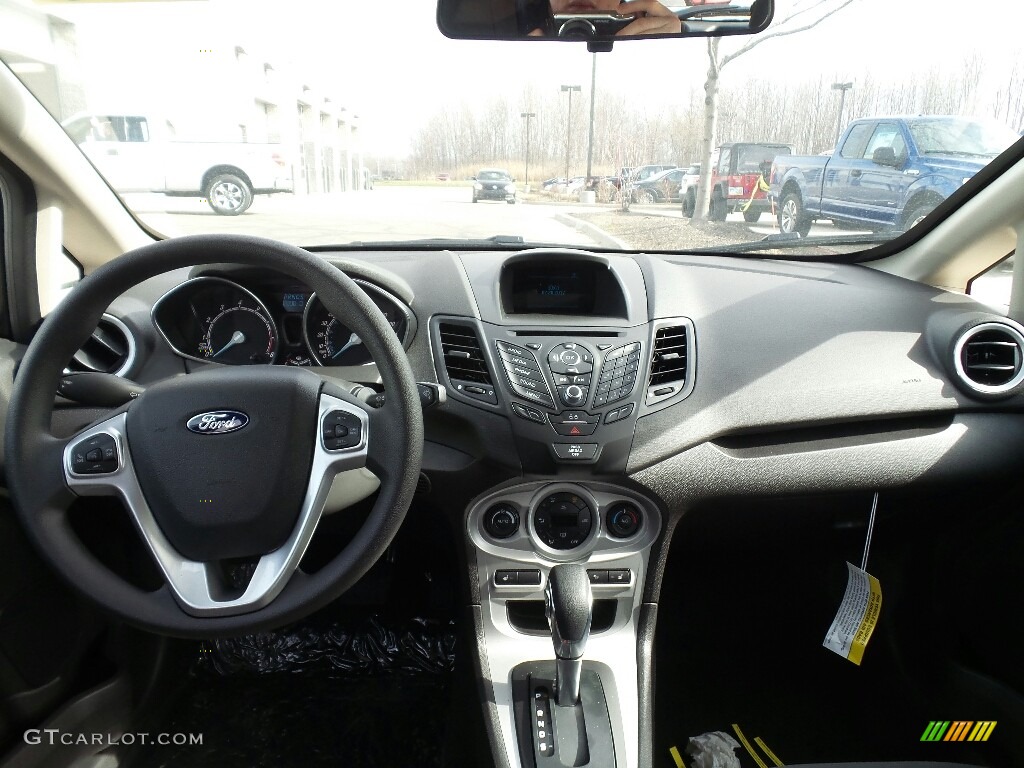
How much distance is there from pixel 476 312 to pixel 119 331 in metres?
0.98

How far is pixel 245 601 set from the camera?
4.54 ft

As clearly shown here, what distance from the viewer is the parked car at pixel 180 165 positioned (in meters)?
2.38

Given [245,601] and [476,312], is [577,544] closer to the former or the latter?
[476,312]

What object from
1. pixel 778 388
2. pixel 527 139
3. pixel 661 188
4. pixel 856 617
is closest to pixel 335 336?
pixel 527 139

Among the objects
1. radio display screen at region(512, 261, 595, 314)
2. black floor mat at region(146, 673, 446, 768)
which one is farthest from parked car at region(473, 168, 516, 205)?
black floor mat at region(146, 673, 446, 768)

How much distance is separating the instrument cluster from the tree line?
25.1 inches

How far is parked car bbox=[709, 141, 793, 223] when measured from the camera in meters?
2.34

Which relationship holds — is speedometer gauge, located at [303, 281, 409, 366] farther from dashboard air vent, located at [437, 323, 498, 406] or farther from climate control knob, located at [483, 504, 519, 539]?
climate control knob, located at [483, 504, 519, 539]

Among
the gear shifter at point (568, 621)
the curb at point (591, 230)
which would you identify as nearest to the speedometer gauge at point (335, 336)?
the curb at point (591, 230)

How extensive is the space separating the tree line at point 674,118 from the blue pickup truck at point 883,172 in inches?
1.9

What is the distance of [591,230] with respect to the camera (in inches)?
96.0

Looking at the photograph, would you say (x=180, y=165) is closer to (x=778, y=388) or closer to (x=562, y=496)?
(x=562, y=496)

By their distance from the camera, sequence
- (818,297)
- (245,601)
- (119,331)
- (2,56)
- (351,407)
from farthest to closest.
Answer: (818,297) → (119,331) → (2,56) → (351,407) → (245,601)

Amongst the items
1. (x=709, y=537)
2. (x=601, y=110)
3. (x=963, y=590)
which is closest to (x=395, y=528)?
(x=709, y=537)
